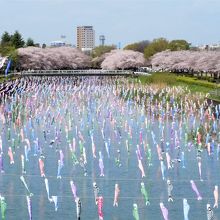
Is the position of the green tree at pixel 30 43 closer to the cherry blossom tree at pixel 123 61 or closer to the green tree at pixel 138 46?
the cherry blossom tree at pixel 123 61

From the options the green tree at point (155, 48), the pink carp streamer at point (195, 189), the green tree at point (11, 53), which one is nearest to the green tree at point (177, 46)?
the green tree at point (155, 48)

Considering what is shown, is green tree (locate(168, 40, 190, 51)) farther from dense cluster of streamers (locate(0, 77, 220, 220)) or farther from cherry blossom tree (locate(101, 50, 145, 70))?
dense cluster of streamers (locate(0, 77, 220, 220))

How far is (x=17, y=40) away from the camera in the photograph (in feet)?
406

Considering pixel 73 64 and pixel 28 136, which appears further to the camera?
pixel 73 64

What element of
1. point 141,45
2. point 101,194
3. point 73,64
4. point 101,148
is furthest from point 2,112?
point 141,45

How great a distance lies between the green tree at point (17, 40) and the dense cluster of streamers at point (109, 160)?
71554mm

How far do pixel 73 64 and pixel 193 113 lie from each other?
78.9 m

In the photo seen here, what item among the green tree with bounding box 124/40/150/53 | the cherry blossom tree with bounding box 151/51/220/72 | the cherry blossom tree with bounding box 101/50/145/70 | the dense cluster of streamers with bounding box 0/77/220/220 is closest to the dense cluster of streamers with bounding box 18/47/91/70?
the cherry blossom tree with bounding box 101/50/145/70

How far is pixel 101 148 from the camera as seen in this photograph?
31.1 metres

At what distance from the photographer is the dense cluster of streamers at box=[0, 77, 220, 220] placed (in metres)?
20.7

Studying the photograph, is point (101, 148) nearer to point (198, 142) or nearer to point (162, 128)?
point (198, 142)

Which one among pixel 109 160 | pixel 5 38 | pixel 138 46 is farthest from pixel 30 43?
pixel 109 160

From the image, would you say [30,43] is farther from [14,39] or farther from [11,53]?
[11,53]

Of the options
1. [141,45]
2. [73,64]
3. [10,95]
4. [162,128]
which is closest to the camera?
[162,128]
